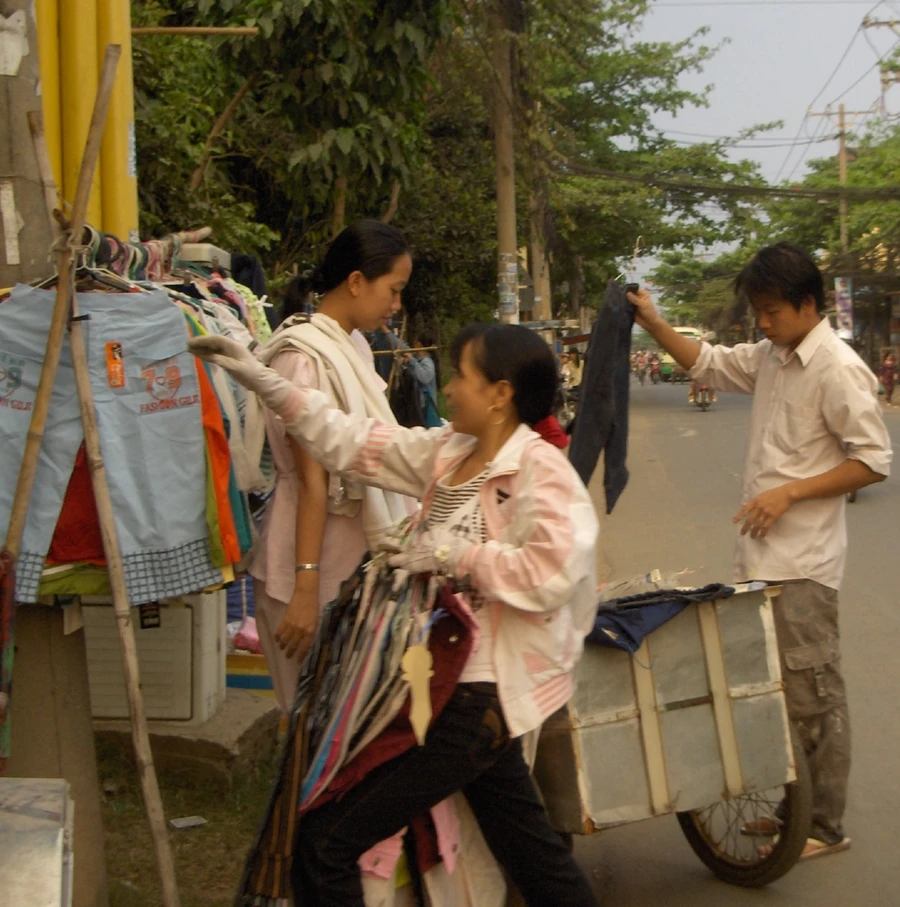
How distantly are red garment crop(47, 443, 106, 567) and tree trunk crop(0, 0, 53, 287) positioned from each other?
499 mm

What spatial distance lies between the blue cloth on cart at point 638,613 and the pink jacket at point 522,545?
1.62 ft

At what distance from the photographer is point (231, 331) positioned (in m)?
3.65

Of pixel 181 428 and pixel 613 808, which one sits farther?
pixel 613 808

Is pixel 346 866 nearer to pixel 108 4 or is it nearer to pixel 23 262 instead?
pixel 23 262

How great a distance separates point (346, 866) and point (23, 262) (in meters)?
1.61

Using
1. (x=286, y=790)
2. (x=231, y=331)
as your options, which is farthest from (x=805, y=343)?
(x=286, y=790)

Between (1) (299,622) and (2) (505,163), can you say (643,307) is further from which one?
(2) (505,163)

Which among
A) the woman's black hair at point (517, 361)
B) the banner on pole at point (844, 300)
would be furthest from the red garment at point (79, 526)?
the banner on pole at point (844, 300)

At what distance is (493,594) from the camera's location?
238cm

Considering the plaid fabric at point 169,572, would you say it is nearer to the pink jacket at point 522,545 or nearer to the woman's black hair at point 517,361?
the pink jacket at point 522,545

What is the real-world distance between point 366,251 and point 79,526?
97 centimetres

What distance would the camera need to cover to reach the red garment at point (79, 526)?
2.79 m

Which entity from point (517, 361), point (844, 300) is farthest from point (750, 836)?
point (844, 300)

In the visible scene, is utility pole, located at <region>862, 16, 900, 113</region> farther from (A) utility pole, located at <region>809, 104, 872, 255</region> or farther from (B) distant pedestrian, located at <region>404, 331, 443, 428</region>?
(B) distant pedestrian, located at <region>404, 331, 443, 428</region>
